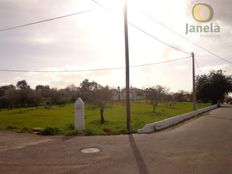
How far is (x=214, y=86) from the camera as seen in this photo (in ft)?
206

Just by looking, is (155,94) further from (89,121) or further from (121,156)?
(121,156)

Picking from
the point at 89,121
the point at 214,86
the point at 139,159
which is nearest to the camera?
the point at 139,159

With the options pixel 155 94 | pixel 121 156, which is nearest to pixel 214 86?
pixel 155 94

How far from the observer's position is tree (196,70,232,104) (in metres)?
63.0

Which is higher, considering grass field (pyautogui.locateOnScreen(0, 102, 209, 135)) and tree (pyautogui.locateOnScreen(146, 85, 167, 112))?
tree (pyautogui.locateOnScreen(146, 85, 167, 112))

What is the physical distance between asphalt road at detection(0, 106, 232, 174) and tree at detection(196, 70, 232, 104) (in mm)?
52642

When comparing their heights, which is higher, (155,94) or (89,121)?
(155,94)

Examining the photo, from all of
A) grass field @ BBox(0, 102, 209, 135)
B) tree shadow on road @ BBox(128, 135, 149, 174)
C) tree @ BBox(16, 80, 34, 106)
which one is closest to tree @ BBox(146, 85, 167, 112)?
grass field @ BBox(0, 102, 209, 135)

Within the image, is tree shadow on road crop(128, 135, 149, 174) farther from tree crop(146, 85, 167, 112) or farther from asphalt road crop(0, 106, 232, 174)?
tree crop(146, 85, 167, 112)

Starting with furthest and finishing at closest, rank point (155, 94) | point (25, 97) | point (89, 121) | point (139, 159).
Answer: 1. point (25, 97)
2. point (155, 94)
3. point (89, 121)
4. point (139, 159)

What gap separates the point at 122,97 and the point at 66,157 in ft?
273

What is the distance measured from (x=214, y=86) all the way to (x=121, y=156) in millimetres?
57387

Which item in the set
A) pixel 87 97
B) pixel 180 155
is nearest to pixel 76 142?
pixel 180 155

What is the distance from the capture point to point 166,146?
11039 millimetres
